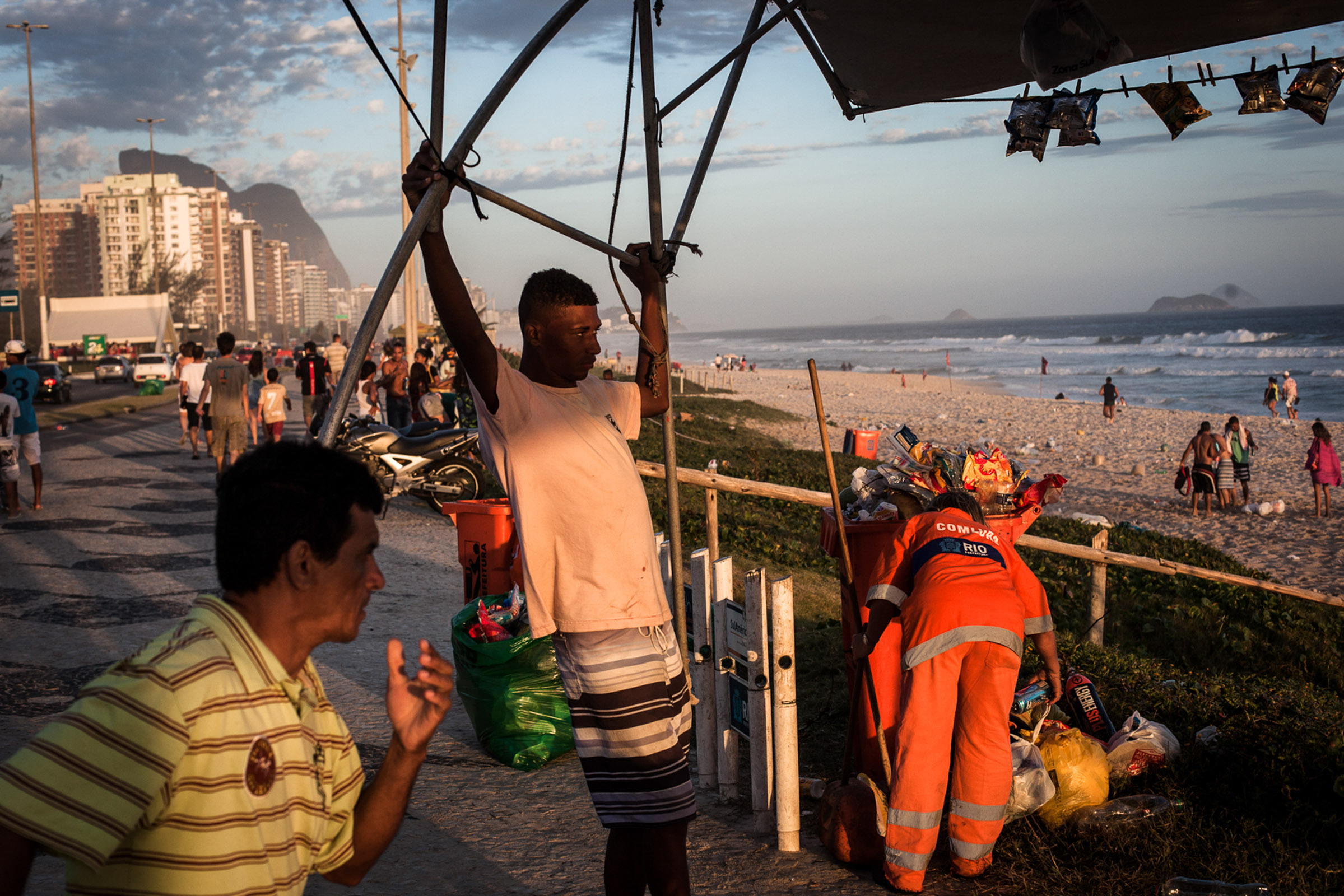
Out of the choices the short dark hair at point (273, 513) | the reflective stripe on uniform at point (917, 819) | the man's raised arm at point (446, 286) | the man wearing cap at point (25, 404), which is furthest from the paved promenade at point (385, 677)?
the man's raised arm at point (446, 286)

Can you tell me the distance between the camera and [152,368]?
1591 inches

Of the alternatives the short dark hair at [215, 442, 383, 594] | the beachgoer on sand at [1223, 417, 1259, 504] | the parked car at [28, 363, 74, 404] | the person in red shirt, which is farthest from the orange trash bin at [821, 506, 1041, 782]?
the parked car at [28, 363, 74, 404]

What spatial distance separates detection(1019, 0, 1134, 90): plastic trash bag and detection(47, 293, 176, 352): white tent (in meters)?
61.4

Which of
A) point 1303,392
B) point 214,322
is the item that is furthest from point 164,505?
point 214,322

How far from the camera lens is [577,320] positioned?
2.89m

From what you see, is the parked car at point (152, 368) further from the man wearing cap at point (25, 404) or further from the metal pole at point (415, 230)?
the metal pole at point (415, 230)

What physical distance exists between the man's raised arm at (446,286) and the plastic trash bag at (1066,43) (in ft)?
8.04

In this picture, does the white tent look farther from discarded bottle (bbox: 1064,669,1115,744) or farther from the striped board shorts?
the striped board shorts

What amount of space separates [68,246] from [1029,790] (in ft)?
630

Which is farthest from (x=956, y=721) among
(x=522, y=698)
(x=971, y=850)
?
(x=522, y=698)

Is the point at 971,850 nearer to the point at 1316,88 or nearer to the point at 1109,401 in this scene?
the point at 1316,88

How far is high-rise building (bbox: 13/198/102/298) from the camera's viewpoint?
528 feet

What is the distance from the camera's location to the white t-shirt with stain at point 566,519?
272 cm

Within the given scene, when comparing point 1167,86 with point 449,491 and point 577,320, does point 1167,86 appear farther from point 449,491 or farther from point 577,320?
point 449,491
